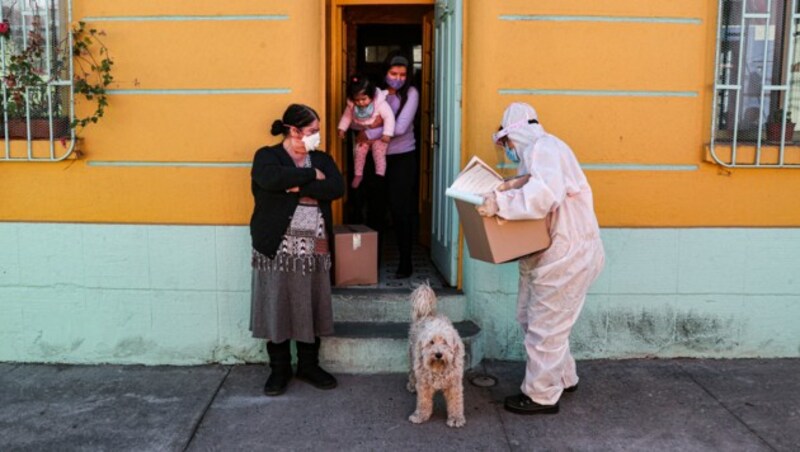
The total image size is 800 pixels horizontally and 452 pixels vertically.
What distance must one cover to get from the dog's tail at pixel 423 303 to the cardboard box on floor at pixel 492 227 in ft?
1.38

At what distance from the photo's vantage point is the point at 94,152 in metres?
5.11

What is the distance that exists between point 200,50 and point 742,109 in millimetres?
3843

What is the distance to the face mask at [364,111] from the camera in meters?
5.72

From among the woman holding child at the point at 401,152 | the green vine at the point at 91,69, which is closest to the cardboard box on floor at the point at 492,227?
the woman holding child at the point at 401,152

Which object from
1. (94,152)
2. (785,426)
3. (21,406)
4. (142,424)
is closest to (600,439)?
(785,426)

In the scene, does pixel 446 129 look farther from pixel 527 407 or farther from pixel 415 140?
pixel 527 407

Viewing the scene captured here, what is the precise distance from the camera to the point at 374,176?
6332mm

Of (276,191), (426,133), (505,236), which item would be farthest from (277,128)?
(426,133)

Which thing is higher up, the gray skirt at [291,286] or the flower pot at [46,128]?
the flower pot at [46,128]

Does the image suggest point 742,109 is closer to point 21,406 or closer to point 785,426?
point 785,426

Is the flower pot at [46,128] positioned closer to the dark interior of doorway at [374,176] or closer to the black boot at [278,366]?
the black boot at [278,366]

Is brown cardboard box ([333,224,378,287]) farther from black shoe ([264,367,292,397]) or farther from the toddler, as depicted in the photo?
black shoe ([264,367,292,397])

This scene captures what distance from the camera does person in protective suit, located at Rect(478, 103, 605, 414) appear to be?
12.8ft

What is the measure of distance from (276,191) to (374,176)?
2024mm
